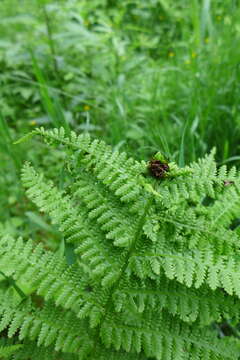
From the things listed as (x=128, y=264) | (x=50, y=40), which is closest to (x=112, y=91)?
(x=50, y=40)

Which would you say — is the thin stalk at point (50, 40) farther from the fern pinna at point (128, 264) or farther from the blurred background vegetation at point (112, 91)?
the fern pinna at point (128, 264)

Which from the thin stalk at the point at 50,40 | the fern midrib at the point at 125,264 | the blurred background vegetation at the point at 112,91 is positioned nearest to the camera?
the fern midrib at the point at 125,264

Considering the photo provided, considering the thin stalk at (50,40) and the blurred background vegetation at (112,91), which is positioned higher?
the thin stalk at (50,40)

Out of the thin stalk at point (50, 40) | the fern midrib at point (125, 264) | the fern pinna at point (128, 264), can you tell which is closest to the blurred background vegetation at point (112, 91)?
the thin stalk at point (50, 40)

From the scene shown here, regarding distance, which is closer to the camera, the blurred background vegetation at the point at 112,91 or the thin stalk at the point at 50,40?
the blurred background vegetation at the point at 112,91

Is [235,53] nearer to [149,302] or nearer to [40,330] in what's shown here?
[149,302]

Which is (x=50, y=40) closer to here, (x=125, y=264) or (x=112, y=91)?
(x=112, y=91)

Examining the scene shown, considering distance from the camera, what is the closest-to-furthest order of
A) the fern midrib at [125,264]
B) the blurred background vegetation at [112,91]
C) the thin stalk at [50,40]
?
the fern midrib at [125,264]
the blurred background vegetation at [112,91]
the thin stalk at [50,40]
